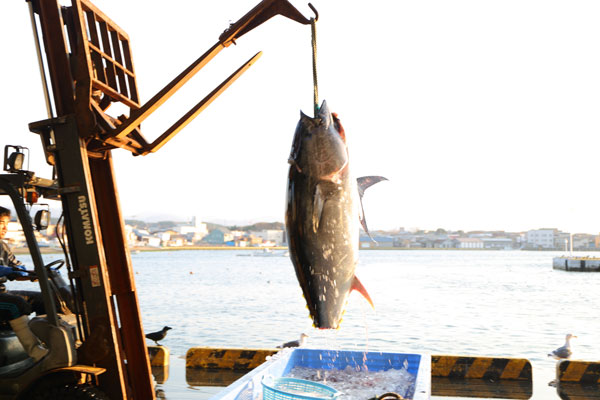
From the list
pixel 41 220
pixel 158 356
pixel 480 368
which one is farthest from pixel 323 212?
pixel 158 356

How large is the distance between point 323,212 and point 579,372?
844 cm

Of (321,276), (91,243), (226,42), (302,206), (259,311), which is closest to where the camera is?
(302,206)

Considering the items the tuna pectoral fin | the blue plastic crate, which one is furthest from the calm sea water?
the tuna pectoral fin

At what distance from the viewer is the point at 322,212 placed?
220cm

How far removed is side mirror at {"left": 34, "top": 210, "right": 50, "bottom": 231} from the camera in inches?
188

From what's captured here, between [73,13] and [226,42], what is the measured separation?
200 cm

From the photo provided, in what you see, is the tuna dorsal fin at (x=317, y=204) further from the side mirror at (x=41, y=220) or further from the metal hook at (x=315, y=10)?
the side mirror at (x=41, y=220)

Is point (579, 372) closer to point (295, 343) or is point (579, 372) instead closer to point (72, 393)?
point (295, 343)

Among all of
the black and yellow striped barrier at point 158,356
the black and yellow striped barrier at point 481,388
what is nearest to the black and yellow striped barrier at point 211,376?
the black and yellow striped barrier at point 158,356

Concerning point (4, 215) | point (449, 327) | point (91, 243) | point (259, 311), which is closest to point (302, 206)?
point (91, 243)

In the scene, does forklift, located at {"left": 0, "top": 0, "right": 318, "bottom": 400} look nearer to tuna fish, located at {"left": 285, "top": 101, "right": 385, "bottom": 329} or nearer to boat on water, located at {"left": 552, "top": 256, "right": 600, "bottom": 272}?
tuna fish, located at {"left": 285, "top": 101, "right": 385, "bottom": 329}

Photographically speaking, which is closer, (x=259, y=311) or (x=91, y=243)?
(x=91, y=243)

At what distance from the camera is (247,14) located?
11.4 ft

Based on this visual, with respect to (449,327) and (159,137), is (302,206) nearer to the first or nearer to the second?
(159,137)
